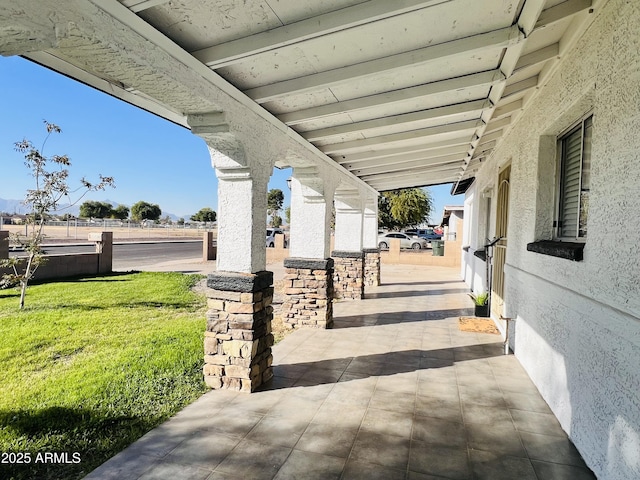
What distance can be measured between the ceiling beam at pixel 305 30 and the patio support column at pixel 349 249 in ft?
18.4

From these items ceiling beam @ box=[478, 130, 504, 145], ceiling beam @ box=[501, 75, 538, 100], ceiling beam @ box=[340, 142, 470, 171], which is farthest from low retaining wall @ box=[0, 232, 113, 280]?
ceiling beam @ box=[501, 75, 538, 100]

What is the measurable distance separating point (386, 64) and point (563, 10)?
120 centimetres

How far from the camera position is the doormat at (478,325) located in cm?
550

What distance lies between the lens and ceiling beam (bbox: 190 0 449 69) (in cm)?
208

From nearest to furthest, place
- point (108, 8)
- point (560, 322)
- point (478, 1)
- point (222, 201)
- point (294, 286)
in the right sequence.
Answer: point (108, 8), point (478, 1), point (560, 322), point (222, 201), point (294, 286)

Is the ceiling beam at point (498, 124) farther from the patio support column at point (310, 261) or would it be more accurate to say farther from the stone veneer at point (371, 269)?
the stone veneer at point (371, 269)

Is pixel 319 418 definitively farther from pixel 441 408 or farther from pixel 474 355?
pixel 474 355

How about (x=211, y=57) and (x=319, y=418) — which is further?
(x=319, y=418)

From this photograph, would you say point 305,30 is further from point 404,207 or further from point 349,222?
point 404,207

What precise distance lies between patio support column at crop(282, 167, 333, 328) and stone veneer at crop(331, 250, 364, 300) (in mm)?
2256

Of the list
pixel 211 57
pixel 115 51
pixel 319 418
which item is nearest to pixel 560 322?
pixel 319 418

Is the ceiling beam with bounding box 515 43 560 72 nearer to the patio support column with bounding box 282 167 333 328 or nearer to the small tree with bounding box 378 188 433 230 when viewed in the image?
the patio support column with bounding box 282 167 333 328

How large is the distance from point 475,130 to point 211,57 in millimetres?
3578

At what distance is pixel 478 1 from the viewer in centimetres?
217
